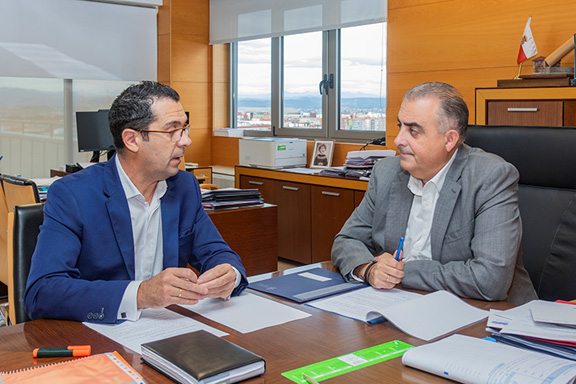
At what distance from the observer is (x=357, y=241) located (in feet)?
6.89

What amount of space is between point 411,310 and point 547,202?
32.0 inches

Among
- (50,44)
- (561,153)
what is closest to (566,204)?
(561,153)

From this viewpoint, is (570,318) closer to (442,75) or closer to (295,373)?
(295,373)

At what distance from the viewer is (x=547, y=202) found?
202 centimetres

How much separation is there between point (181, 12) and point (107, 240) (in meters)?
5.09

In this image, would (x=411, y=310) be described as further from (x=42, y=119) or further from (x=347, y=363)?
(x=42, y=119)

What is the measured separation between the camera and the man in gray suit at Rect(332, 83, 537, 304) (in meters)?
1.77

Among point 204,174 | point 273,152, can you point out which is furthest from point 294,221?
point 204,174

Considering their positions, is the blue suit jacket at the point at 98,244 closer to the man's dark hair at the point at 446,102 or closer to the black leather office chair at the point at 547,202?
the man's dark hair at the point at 446,102

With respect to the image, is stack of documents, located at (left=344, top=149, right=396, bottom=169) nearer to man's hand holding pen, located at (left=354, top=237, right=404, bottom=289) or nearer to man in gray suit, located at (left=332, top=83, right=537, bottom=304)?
man in gray suit, located at (left=332, top=83, right=537, bottom=304)

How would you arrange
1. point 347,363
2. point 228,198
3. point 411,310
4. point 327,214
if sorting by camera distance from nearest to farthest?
point 347,363 → point 411,310 → point 228,198 → point 327,214

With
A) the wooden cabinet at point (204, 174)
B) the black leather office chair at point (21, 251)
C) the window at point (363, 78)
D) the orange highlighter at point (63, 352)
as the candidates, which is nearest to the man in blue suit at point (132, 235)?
the black leather office chair at point (21, 251)

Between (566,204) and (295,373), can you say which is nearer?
(295,373)

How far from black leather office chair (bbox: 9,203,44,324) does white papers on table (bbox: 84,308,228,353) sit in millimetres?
398
